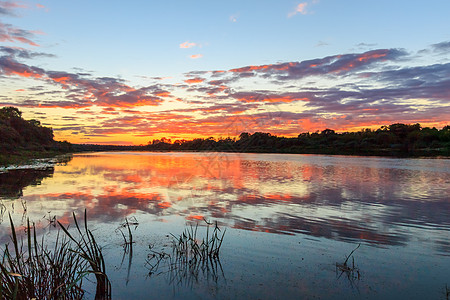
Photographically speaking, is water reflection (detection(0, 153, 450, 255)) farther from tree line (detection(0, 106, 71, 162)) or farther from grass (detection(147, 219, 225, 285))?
tree line (detection(0, 106, 71, 162))

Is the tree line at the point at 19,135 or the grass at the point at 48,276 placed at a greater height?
the tree line at the point at 19,135

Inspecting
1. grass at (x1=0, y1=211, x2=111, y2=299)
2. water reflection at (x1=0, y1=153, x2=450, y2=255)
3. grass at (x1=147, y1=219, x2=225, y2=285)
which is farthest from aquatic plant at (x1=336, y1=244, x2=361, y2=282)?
grass at (x1=0, y1=211, x2=111, y2=299)

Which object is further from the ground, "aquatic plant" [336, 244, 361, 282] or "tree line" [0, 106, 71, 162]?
"tree line" [0, 106, 71, 162]

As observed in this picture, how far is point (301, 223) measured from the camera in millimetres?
11336

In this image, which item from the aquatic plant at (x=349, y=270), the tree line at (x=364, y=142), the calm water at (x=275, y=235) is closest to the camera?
the calm water at (x=275, y=235)

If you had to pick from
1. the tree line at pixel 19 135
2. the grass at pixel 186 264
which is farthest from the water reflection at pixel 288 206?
the tree line at pixel 19 135

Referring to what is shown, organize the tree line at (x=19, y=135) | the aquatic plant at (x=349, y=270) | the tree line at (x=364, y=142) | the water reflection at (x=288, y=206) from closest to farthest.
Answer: the aquatic plant at (x=349, y=270), the water reflection at (x=288, y=206), the tree line at (x=19, y=135), the tree line at (x=364, y=142)

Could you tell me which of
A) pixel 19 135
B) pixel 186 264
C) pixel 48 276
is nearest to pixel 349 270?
pixel 186 264

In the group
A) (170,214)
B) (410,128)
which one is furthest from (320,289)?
(410,128)

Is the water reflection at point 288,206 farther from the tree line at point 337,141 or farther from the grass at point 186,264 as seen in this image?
the tree line at point 337,141

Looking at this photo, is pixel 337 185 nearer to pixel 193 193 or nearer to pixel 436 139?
pixel 193 193

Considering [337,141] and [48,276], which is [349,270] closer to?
[48,276]

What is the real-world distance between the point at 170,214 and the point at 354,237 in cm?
771

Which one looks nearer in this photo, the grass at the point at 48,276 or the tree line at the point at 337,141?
the grass at the point at 48,276
